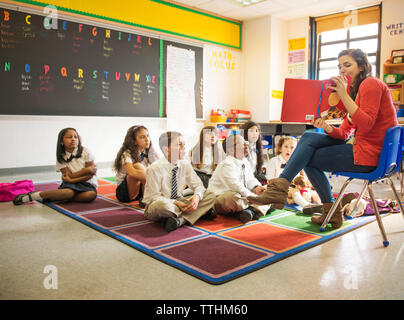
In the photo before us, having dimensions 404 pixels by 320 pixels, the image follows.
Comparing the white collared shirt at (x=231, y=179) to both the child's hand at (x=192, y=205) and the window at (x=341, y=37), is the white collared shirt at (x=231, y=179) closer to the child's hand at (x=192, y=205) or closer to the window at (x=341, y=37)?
the child's hand at (x=192, y=205)

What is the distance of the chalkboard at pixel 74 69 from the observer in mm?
4156

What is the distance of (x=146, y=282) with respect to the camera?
4.71 ft

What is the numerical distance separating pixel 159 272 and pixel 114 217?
1036 mm

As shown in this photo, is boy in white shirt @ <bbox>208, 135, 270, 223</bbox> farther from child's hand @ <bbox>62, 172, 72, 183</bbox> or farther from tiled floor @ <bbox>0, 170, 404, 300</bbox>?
child's hand @ <bbox>62, 172, 72, 183</bbox>

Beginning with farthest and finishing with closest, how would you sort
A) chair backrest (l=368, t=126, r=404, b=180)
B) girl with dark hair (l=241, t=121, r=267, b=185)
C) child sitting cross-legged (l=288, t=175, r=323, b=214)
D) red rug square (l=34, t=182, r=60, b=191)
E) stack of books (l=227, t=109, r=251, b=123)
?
stack of books (l=227, t=109, r=251, b=123) → red rug square (l=34, t=182, r=60, b=191) → girl with dark hair (l=241, t=121, r=267, b=185) → child sitting cross-legged (l=288, t=175, r=323, b=214) → chair backrest (l=368, t=126, r=404, b=180)

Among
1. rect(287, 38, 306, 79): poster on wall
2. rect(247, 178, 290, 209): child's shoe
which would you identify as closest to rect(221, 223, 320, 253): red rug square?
rect(247, 178, 290, 209): child's shoe

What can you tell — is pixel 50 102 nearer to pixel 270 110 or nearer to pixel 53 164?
pixel 53 164

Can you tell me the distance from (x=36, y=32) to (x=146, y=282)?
155 inches

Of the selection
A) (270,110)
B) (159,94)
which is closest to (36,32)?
(159,94)

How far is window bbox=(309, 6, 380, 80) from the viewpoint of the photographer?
579 centimetres

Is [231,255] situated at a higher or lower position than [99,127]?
lower

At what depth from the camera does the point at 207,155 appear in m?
3.19

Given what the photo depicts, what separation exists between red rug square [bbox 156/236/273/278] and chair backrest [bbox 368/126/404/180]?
2.33 ft

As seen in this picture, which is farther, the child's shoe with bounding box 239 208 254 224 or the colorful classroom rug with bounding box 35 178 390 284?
the child's shoe with bounding box 239 208 254 224
